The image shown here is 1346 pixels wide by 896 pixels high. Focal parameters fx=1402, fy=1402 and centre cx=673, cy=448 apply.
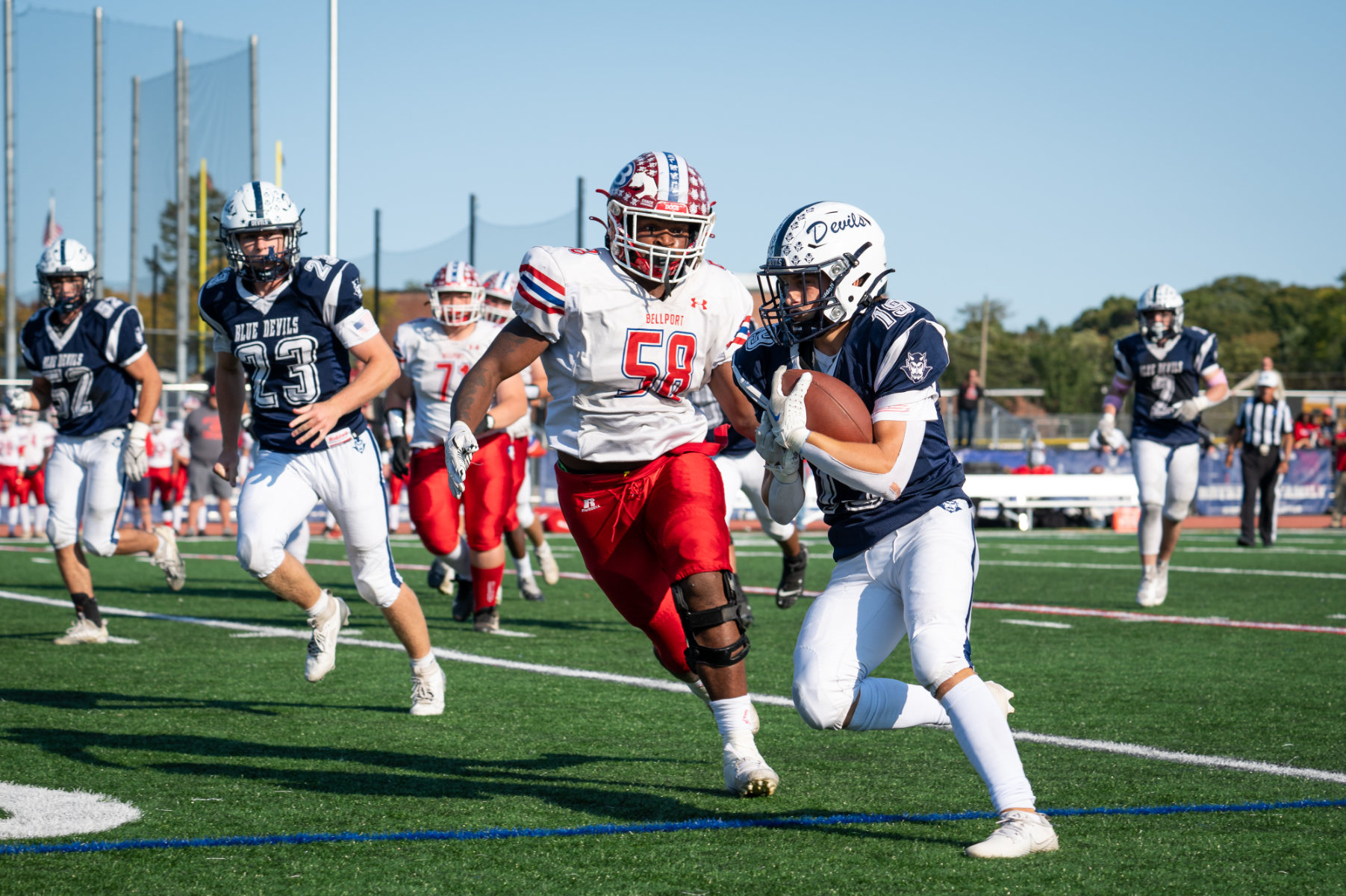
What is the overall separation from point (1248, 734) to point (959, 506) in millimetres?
1797

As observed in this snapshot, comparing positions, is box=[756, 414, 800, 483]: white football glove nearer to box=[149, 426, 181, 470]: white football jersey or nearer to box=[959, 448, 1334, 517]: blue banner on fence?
box=[149, 426, 181, 470]: white football jersey

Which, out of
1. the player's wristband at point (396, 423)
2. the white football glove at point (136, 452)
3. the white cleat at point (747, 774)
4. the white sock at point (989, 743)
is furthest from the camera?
the player's wristband at point (396, 423)

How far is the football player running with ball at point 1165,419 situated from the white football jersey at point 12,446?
13.4 meters

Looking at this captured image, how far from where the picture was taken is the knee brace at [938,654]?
3346mm

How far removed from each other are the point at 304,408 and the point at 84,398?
2408mm

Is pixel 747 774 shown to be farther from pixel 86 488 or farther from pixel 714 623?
pixel 86 488

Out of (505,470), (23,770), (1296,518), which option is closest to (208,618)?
(505,470)

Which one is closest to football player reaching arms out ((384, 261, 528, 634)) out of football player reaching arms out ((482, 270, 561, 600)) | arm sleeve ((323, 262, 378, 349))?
football player reaching arms out ((482, 270, 561, 600))

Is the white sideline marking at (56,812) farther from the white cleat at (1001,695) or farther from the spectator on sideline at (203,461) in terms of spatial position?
the spectator on sideline at (203,461)

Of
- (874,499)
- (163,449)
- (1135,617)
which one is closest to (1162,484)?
(1135,617)

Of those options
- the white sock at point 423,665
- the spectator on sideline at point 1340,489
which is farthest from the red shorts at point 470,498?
the spectator on sideline at point 1340,489

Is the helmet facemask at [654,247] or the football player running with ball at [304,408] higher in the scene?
the helmet facemask at [654,247]

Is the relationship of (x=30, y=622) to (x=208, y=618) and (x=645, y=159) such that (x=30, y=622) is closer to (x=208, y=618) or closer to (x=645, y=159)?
(x=208, y=618)

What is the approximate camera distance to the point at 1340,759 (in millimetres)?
4344
